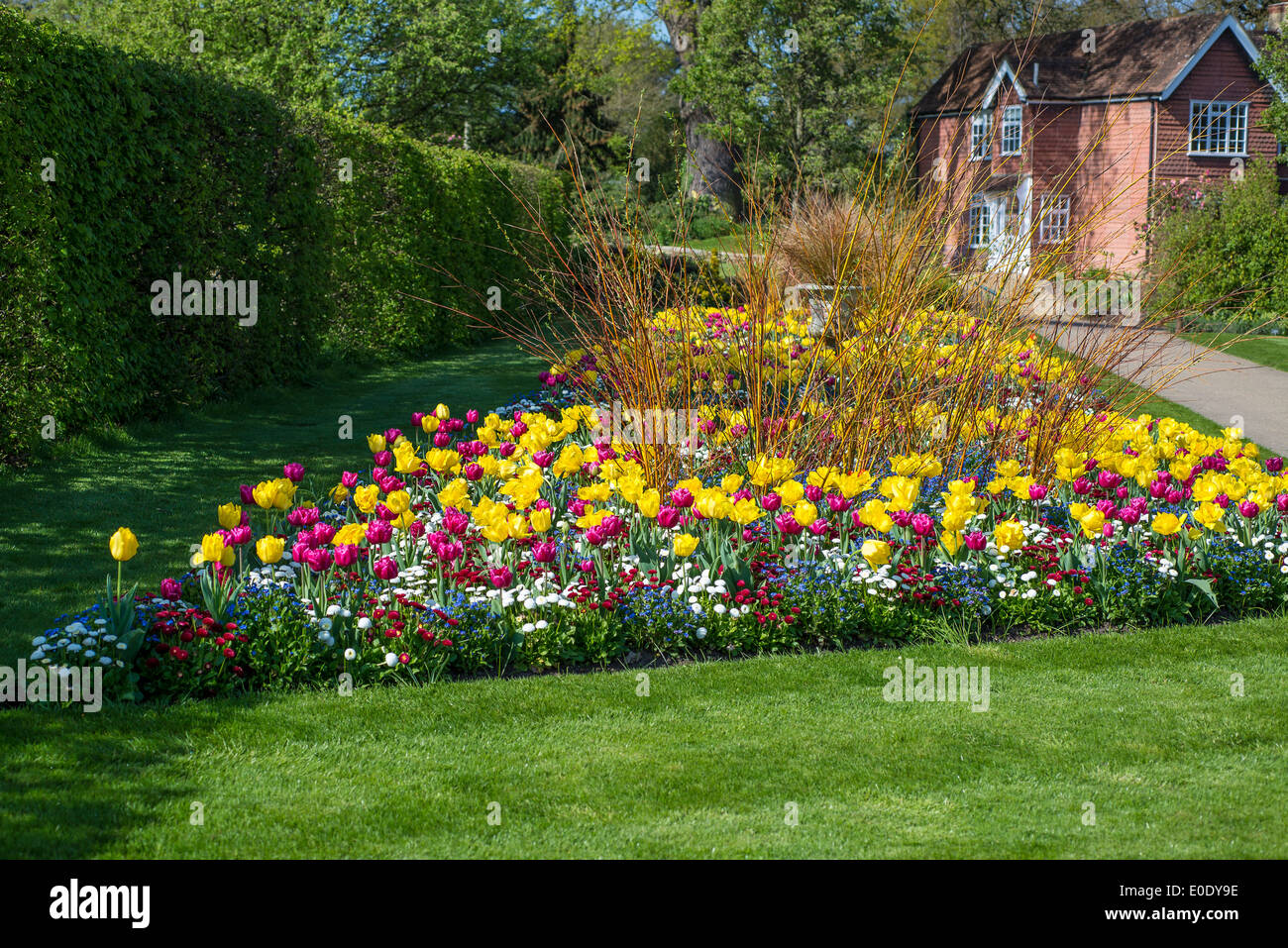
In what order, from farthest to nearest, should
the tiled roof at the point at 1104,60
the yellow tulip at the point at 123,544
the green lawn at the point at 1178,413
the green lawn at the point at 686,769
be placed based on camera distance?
1. the tiled roof at the point at 1104,60
2. the green lawn at the point at 1178,413
3. the yellow tulip at the point at 123,544
4. the green lawn at the point at 686,769

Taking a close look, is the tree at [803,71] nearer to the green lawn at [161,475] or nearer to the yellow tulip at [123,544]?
the green lawn at [161,475]

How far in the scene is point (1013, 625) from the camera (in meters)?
5.05

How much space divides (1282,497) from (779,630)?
2690mm

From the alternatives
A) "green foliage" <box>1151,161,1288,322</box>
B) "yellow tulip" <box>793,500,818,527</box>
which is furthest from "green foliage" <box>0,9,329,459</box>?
"green foliage" <box>1151,161,1288,322</box>

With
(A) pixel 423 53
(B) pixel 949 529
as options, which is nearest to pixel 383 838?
(B) pixel 949 529

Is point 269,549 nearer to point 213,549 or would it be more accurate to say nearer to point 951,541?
point 213,549

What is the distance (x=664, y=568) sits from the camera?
16.4 ft

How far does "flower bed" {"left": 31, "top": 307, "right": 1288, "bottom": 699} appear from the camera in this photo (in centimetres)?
426

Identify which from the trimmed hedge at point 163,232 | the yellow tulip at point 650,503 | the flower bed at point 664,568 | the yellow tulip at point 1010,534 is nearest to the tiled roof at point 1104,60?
the trimmed hedge at point 163,232

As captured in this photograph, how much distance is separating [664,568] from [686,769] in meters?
1.49

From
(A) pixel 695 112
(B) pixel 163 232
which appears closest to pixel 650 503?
(B) pixel 163 232

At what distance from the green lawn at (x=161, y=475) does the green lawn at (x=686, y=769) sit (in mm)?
1302

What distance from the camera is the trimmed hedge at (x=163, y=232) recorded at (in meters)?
7.38

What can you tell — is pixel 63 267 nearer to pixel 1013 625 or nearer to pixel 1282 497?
pixel 1013 625
